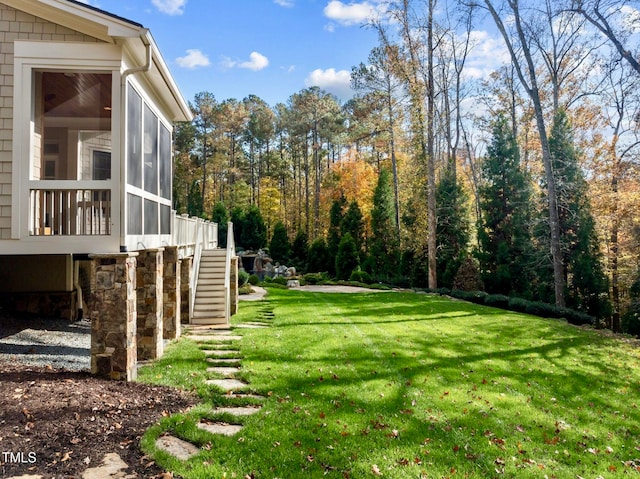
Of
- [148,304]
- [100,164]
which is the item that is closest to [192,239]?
[100,164]

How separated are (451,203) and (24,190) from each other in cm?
1879

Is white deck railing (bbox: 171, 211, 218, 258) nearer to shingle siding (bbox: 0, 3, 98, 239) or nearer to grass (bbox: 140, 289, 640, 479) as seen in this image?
grass (bbox: 140, 289, 640, 479)

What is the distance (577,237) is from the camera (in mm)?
17203

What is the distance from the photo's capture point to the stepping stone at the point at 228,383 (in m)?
5.43

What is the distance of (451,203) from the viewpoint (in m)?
21.1

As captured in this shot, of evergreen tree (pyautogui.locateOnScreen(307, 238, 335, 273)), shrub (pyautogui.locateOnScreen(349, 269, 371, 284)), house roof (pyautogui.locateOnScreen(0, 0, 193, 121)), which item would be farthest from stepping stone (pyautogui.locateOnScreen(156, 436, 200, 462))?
evergreen tree (pyautogui.locateOnScreen(307, 238, 335, 273))

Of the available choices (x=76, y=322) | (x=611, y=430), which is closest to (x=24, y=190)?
(x=76, y=322)

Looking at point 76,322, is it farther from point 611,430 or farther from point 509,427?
point 611,430

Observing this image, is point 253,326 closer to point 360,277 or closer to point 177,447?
point 177,447

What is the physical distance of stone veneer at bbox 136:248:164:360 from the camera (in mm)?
6809

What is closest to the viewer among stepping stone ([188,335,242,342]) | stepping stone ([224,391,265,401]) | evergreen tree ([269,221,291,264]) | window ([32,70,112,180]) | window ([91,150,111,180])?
stepping stone ([224,391,265,401])

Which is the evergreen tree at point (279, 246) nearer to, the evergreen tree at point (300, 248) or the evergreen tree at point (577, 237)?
the evergreen tree at point (300, 248)

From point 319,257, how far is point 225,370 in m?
21.2

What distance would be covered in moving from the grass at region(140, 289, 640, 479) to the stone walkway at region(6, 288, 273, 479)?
113mm
